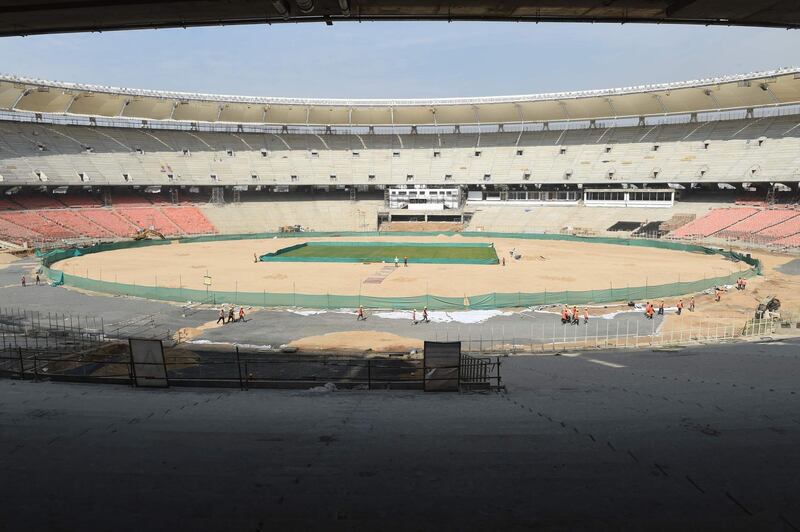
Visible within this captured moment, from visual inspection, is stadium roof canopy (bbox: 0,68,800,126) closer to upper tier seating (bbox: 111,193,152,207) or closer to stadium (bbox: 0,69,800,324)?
stadium (bbox: 0,69,800,324)

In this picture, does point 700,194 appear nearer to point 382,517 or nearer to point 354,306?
point 354,306

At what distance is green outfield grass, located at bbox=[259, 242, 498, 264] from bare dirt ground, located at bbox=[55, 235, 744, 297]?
7.37 ft

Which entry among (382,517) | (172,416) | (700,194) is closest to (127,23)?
(172,416)

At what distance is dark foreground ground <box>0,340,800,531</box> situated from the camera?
537cm

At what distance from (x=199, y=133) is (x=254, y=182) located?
45.9 feet

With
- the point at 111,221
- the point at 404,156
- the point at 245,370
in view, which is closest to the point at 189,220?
the point at 111,221

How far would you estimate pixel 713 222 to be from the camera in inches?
2500

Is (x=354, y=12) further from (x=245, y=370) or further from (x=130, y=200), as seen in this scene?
(x=130, y=200)

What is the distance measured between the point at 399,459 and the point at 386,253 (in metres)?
49.9

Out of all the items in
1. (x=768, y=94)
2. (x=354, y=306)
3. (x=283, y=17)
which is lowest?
(x=354, y=306)

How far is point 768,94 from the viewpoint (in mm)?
66938

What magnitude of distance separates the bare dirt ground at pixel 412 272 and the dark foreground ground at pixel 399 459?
2363 centimetres

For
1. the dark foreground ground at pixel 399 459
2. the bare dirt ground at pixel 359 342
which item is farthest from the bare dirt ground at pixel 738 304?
the dark foreground ground at pixel 399 459

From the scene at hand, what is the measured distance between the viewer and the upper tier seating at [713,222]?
6184 centimetres
